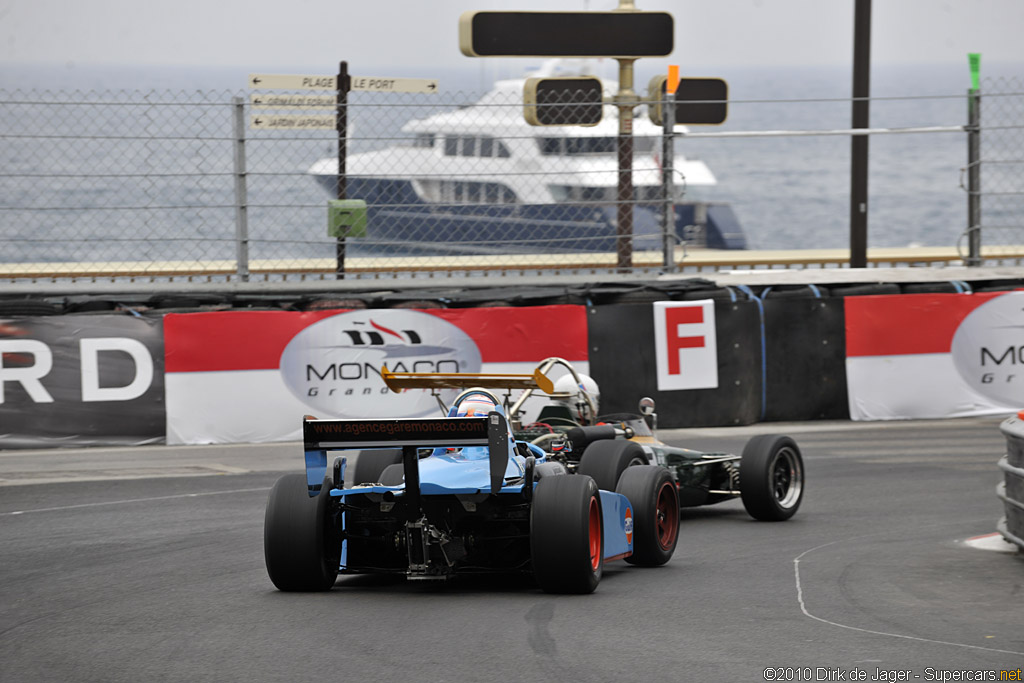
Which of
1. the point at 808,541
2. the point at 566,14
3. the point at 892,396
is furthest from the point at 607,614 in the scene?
the point at 566,14

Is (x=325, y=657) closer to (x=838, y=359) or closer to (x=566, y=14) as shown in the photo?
(x=838, y=359)

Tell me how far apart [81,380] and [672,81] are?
23.2ft

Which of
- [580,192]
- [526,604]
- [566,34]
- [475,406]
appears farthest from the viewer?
[580,192]

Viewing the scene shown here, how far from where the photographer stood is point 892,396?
50.1 ft

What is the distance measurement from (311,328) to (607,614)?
787 centimetres

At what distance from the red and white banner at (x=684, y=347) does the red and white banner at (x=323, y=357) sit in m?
0.82

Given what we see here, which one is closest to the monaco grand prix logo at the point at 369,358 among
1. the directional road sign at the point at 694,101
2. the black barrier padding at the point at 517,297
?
the black barrier padding at the point at 517,297

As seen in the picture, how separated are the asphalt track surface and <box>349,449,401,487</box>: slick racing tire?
83 centimetres

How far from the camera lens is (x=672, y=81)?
1538 cm

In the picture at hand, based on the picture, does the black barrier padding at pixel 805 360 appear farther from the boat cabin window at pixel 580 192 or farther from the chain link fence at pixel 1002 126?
the boat cabin window at pixel 580 192

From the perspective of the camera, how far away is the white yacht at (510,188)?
15.0 metres

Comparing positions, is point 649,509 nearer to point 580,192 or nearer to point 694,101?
point 694,101

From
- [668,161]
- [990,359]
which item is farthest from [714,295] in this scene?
[990,359]

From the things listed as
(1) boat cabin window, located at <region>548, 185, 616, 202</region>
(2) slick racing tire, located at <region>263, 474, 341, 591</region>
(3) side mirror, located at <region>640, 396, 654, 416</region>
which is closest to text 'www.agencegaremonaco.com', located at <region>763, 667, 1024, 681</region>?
(2) slick racing tire, located at <region>263, 474, 341, 591</region>
